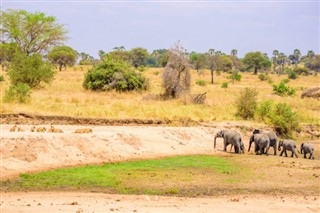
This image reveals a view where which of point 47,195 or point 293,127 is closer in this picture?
point 47,195

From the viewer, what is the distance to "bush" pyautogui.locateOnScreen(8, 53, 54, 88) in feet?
113

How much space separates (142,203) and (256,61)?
68490 millimetres

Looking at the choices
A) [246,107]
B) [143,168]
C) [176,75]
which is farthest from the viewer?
[176,75]

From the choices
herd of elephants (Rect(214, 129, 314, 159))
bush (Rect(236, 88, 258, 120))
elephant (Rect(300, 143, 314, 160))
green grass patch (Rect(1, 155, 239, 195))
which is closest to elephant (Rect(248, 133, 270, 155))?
herd of elephants (Rect(214, 129, 314, 159))

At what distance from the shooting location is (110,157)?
58.7ft

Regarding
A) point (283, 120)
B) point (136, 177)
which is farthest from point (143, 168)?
point (283, 120)

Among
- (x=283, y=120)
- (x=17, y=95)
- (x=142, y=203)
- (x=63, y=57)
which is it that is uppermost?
(x=63, y=57)

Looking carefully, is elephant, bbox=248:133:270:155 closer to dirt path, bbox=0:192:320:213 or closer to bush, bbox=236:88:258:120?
bush, bbox=236:88:258:120

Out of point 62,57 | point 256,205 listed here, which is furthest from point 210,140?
point 62,57

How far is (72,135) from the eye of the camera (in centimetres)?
1833

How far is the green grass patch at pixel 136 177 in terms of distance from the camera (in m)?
13.9

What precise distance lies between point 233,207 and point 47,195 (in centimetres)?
435

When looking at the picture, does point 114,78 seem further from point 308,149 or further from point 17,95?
point 308,149

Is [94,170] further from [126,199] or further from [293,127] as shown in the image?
[293,127]
